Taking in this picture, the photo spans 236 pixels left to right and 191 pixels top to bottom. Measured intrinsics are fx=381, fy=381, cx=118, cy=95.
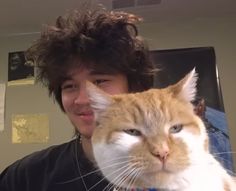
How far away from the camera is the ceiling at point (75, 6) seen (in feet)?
6.10

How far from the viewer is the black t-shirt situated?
1074 mm

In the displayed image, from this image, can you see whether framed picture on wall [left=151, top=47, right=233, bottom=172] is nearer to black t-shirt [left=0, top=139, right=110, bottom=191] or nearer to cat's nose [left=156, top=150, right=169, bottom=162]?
black t-shirt [left=0, top=139, right=110, bottom=191]

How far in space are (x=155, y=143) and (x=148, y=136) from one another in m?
0.03

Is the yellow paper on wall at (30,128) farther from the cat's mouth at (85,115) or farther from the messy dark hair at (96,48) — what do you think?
the cat's mouth at (85,115)

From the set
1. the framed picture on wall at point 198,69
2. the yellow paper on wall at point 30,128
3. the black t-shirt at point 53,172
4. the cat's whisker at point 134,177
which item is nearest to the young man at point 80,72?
the black t-shirt at point 53,172

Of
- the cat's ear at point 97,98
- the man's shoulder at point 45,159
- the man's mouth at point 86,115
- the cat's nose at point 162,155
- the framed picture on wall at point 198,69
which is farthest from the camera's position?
the framed picture on wall at point 198,69

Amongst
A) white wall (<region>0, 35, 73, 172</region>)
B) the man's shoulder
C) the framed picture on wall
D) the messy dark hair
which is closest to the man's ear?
the messy dark hair

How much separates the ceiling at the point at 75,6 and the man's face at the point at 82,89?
87cm

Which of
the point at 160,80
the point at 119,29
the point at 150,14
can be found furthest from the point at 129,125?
the point at 150,14

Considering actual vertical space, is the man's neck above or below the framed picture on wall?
below

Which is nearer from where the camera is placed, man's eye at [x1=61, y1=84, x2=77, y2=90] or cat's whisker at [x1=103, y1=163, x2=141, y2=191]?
cat's whisker at [x1=103, y1=163, x2=141, y2=191]

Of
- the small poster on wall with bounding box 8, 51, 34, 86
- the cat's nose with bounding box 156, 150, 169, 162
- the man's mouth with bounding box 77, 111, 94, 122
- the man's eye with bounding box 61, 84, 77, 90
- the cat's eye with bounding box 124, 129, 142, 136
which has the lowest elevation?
the cat's nose with bounding box 156, 150, 169, 162

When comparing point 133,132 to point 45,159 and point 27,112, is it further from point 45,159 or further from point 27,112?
point 27,112

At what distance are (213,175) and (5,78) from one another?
5.47ft
